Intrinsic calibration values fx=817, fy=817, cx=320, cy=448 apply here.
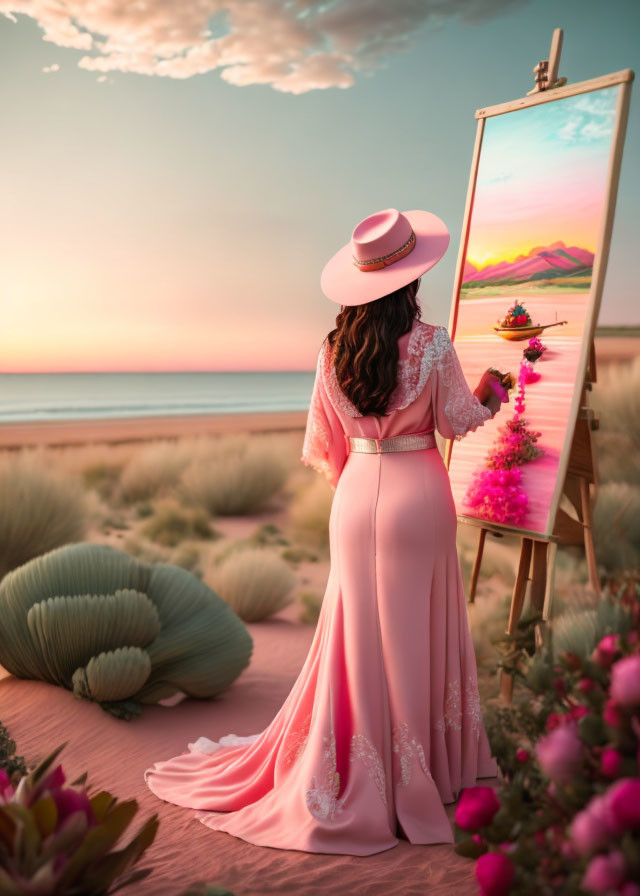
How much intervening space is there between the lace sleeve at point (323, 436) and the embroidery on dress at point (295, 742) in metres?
0.93

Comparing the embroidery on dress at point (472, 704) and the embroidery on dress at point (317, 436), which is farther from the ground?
the embroidery on dress at point (317, 436)

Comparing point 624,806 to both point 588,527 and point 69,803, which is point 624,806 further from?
point 588,527

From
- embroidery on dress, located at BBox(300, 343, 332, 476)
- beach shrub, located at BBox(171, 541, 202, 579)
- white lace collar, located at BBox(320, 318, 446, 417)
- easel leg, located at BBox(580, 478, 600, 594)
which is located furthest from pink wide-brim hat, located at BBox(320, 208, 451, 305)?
beach shrub, located at BBox(171, 541, 202, 579)

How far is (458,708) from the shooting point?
2.90 metres

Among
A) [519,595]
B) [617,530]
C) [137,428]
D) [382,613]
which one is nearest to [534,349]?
[519,595]

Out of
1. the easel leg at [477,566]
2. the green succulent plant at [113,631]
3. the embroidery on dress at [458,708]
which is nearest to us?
the embroidery on dress at [458,708]

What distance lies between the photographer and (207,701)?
13.9ft

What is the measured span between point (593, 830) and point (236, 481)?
9.25m

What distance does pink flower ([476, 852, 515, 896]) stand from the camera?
1513mm

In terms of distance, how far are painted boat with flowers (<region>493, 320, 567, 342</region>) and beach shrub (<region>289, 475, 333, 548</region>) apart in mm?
5535

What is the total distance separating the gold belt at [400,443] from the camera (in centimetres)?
283

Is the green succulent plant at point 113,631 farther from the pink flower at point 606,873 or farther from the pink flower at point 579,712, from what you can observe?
the pink flower at point 606,873

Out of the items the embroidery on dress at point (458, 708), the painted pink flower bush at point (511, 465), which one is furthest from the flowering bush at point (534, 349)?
the embroidery on dress at point (458, 708)

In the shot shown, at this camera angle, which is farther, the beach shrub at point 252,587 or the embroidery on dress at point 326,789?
the beach shrub at point 252,587
